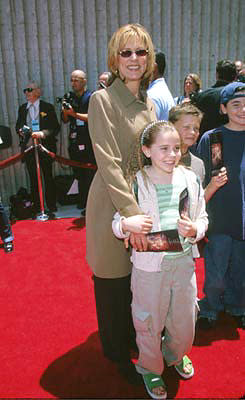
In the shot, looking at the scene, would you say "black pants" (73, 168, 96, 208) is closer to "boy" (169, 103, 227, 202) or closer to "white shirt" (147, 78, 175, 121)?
"white shirt" (147, 78, 175, 121)

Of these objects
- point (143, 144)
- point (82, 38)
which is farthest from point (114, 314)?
point (82, 38)

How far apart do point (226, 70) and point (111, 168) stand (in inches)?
100

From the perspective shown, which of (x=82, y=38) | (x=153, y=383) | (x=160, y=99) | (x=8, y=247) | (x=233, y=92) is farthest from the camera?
(x=82, y=38)

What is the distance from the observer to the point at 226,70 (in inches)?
149

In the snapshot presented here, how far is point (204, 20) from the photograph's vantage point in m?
6.70

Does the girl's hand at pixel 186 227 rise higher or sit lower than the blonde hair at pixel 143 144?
lower

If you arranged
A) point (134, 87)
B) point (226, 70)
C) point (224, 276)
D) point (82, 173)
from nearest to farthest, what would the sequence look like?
point (134, 87) → point (224, 276) → point (226, 70) → point (82, 173)

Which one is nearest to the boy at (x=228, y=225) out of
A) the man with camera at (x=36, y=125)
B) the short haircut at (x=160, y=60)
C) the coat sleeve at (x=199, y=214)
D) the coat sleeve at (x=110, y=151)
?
the coat sleeve at (x=199, y=214)

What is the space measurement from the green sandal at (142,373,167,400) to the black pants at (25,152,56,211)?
13.0 feet

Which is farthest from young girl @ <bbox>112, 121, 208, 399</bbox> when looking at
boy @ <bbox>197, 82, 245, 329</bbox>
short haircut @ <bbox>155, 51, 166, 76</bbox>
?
short haircut @ <bbox>155, 51, 166, 76</bbox>

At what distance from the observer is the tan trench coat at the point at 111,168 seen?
1.78 m

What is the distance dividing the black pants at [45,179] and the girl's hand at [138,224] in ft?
13.6

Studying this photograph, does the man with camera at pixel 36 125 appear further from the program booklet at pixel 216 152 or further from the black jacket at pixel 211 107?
the program booklet at pixel 216 152

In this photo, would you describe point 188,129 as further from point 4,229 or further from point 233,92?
point 4,229
